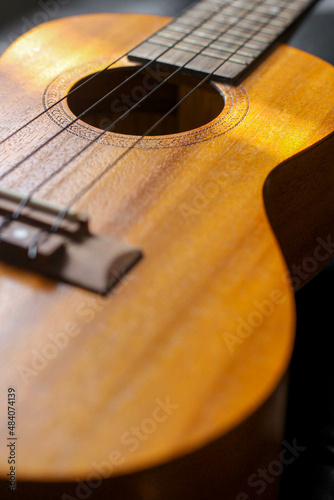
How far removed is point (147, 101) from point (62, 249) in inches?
24.8

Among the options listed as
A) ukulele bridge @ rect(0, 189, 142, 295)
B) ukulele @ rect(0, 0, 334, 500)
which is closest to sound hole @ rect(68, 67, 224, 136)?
ukulele @ rect(0, 0, 334, 500)

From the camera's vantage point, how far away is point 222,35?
1.14m

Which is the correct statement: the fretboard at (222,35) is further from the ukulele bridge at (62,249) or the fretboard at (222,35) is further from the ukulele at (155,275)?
the ukulele bridge at (62,249)

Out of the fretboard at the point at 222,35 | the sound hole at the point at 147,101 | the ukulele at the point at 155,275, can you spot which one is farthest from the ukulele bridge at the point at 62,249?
the fretboard at the point at 222,35

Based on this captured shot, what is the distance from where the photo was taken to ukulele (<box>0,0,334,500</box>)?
48 centimetres

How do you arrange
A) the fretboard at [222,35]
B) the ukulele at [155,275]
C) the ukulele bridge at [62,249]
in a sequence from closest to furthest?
the ukulele at [155,275], the ukulele bridge at [62,249], the fretboard at [222,35]

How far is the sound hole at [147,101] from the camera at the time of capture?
1.04 m

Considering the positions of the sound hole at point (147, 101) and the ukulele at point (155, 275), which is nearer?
the ukulele at point (155, 275)

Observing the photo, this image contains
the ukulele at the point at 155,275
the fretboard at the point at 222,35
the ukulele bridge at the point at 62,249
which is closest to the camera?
the ukulele at the point at 155,275

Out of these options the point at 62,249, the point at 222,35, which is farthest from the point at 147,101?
the point at 62,249

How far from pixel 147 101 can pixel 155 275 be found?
65 centimetres

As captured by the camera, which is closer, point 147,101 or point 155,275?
point 155,275

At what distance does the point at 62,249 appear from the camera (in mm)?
621

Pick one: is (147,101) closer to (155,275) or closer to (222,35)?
(222,35)
